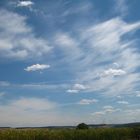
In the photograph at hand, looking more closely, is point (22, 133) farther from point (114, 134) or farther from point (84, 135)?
point (114, 134)

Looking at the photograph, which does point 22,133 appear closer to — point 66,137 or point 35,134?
point 35,134

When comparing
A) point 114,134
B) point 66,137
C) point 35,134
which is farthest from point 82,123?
point 35,134

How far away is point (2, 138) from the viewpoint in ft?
106

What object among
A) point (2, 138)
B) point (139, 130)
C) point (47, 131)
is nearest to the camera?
point (2, 138)

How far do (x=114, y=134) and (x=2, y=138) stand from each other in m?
15.5

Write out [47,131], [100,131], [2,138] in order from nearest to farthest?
[2,138], [47,131], [100,131]

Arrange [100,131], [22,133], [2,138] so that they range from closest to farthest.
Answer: [2,138], [22,133], [100,131]

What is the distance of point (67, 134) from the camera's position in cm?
3794

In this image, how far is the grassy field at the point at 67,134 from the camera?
111 ft

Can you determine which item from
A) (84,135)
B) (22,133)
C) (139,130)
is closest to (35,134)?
(22,133)

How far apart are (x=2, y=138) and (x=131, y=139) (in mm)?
18417

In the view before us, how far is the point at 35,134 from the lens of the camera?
35188mm

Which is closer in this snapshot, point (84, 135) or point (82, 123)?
point (84, 135)

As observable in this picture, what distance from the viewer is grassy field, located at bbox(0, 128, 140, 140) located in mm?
33844
